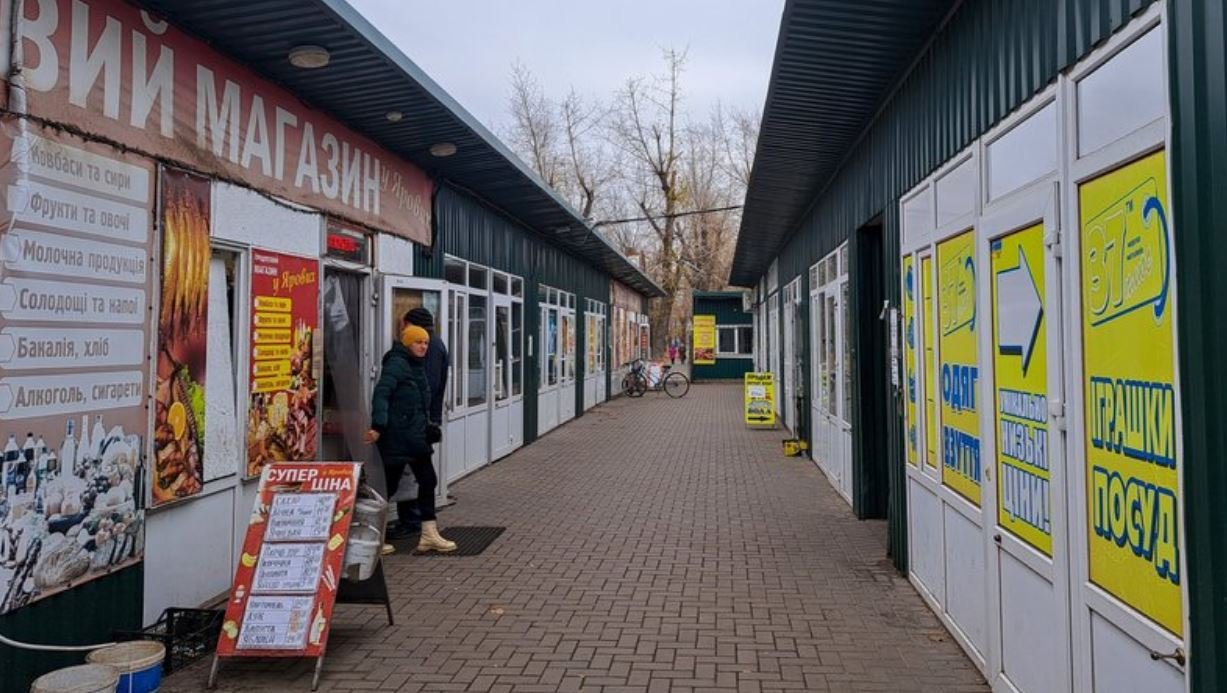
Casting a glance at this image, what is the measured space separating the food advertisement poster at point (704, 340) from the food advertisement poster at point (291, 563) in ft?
85.1

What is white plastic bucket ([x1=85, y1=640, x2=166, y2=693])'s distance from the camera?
3578mm

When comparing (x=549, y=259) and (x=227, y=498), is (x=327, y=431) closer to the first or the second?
(x=227, y=498)

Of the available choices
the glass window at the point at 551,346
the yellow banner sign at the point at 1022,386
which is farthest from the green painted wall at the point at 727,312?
the yellow banner sign at the point at 1022,386

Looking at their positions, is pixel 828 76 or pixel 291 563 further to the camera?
pixel 828 76

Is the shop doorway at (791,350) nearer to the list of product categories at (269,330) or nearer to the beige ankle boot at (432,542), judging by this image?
the beige ankle boot at (432,542)

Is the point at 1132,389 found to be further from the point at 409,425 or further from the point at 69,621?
the point at 409,425

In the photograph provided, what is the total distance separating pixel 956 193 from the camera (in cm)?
452

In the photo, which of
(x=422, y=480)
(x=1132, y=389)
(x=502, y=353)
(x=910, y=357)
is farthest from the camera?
(x=502, y=353)

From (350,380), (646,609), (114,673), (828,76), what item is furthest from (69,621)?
(828,76)

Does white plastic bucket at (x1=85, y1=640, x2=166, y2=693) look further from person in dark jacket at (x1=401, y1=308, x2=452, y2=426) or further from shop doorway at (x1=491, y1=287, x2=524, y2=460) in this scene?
shop doorway at (x1=491, y1=287, x2=524, y2=460)

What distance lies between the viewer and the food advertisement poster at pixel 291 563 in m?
4.14

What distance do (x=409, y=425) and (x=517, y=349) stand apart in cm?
624

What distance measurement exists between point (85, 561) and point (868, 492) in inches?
232

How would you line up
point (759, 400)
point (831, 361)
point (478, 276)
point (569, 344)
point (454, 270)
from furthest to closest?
point (569, 344) < point (759, 400) < point (478, 276) < point (454, 270) < point (831, 361)
